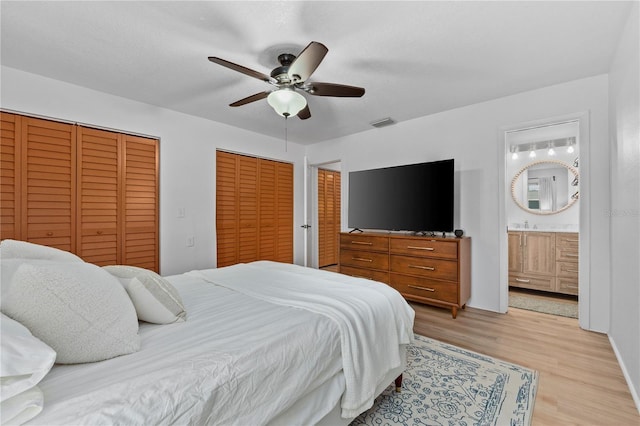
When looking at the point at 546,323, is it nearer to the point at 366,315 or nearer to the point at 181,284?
the point at 366,315

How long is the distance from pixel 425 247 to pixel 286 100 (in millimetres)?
2152

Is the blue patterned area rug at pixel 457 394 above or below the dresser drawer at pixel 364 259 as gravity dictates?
below

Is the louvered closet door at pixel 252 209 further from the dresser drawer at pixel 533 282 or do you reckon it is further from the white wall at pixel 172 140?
the dresser drawer at pixel 533 282

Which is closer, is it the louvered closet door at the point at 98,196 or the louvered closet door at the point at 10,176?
the louvered closet door at the point at 10,176

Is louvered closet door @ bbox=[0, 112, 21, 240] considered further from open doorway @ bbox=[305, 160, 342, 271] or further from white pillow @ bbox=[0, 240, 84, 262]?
open doorway @ bbox=[305, 160, 342, 271]

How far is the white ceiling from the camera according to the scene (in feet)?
5.79

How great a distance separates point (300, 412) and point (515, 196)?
4.65 meters

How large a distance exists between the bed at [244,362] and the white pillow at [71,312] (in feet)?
0.04

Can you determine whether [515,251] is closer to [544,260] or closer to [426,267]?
[544,260]

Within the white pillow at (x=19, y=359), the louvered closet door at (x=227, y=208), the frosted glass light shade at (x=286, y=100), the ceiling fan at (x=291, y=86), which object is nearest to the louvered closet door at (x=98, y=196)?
the louvered closet door at (x=227, y=208)

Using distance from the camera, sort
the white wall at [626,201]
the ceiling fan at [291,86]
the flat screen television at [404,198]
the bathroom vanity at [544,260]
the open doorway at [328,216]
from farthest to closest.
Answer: the open doorway at [328,216]
the bathroom vanity at [544,260]
the flat screen television at [404,198]
the ceiling fan at [291,86]
the white wall at [626,201]

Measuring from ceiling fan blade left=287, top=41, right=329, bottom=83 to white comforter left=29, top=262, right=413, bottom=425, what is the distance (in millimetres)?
1422

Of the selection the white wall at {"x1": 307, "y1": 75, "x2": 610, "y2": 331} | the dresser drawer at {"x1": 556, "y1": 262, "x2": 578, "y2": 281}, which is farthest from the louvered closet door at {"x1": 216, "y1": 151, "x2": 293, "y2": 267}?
the dresser drawer at {"x1": 556, "y1": 262, "x2": 578, "y2": 281}

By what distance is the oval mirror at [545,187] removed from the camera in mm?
4055
